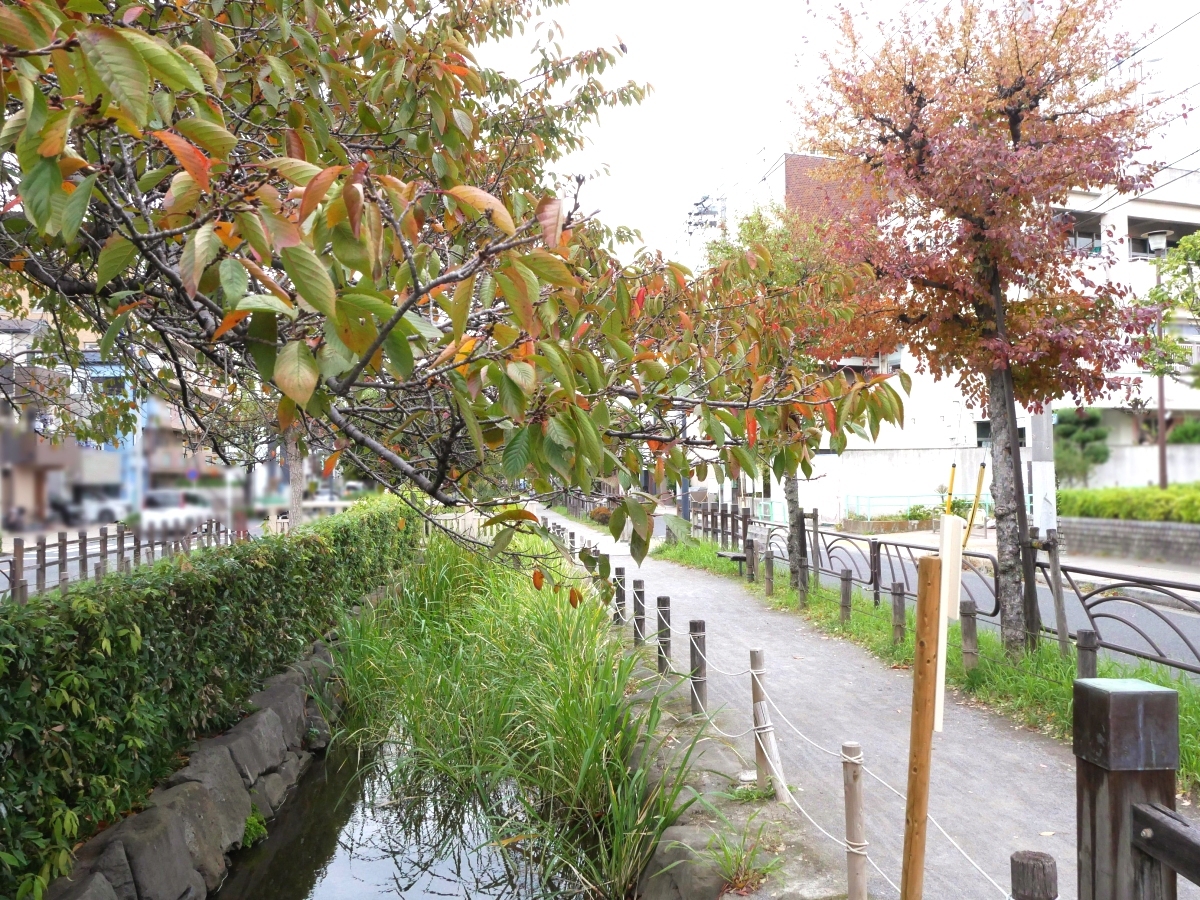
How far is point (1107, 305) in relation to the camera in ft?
24.3

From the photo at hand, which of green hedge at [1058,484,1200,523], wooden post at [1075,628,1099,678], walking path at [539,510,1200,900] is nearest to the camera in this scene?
green hedge at [1058,484,1200,523]

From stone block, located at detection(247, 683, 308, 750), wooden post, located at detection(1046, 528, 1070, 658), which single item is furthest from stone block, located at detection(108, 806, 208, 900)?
wooden post, located at detection(1046, 528, 1070, 658)

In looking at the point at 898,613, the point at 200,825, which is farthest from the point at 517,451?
the point at 898,613

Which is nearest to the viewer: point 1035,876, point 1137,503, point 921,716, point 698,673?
point 1035,876

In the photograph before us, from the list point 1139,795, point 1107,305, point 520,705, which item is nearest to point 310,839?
point 520,705

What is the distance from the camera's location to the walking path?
14.2 ft

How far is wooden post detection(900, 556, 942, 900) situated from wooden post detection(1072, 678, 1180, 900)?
2.08ft

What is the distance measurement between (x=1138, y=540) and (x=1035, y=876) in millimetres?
4323

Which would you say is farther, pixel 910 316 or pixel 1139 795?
pixel 910 316

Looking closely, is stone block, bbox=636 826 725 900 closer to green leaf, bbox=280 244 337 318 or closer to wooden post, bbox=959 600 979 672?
green leaf, bbox=280 244 337 318

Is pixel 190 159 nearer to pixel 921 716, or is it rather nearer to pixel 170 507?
pixel 170 507

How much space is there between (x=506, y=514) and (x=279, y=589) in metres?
5.99

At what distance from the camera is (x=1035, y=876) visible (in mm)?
2260

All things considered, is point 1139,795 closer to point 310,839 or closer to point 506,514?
point 506,514
